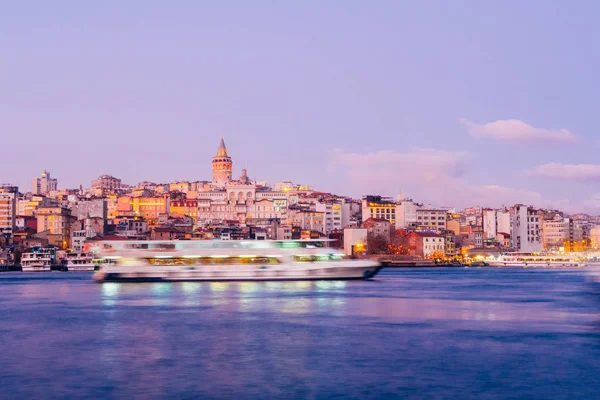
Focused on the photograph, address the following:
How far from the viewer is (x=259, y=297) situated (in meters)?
29.8

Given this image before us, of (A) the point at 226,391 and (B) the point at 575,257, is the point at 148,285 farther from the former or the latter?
(B) the point at 575,257

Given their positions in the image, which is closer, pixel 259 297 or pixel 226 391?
pixel 226 391

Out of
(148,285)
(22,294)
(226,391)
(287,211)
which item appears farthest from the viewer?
(287,211)

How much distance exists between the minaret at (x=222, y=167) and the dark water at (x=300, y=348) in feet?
412

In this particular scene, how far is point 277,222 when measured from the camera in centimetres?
10112

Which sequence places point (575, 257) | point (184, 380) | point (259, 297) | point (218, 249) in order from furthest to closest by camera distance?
point (575, 257) → point (218, 249) → point (259, 297) → point (184, 380)

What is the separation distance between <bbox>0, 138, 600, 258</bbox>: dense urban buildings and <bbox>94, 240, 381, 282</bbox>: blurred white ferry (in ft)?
120

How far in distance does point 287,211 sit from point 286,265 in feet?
238

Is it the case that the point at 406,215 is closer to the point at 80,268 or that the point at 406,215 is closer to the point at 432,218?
the point at 432,218

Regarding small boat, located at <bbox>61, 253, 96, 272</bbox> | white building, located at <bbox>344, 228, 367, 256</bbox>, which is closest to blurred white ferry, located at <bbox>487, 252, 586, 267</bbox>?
white building, located at <bbox>344, 228, 367, 256</bbox>

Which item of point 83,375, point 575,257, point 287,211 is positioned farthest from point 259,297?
point 287,211

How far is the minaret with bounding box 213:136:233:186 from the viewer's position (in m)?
154

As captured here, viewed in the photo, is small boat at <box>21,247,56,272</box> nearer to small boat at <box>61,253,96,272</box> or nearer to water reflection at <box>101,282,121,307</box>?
small boat at <box>61,253,96,272</box>

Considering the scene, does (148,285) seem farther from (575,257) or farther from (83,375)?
(575,257)
